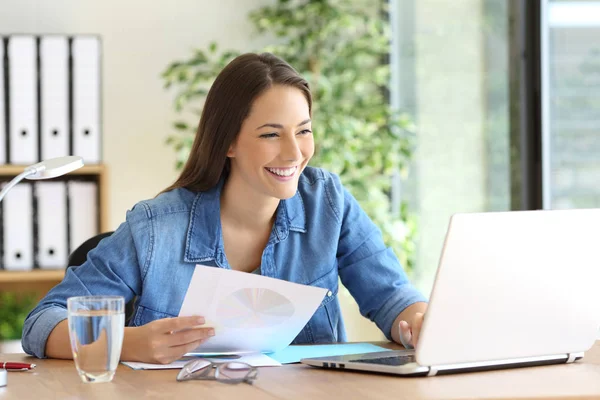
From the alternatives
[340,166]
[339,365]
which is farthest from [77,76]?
[339,365]

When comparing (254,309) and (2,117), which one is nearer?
(254,309)

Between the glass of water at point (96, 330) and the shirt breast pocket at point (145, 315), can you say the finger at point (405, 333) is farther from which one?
the glass of water at point (96, 330)

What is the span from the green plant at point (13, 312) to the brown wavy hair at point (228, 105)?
5.24ft

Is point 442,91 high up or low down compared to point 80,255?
up

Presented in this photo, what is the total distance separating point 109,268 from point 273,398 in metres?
0.57

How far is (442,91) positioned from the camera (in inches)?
131

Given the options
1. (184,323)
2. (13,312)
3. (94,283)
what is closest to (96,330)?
(184,323)

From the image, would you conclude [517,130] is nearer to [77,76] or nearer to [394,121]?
[394,121]

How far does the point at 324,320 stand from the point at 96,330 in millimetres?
666

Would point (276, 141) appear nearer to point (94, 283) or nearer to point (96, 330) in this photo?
point (94, 283)

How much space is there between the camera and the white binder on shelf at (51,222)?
3.07 meters

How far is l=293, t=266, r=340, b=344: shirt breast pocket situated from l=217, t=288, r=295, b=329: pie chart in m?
0.37

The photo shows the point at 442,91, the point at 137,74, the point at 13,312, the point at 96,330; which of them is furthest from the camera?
the point at 137,74

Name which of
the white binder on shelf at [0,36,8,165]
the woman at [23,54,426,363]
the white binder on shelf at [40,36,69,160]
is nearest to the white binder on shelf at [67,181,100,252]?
the white binder on shelf at [40,36,69,160]
